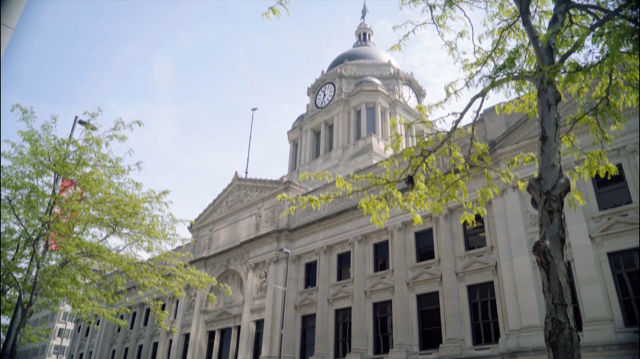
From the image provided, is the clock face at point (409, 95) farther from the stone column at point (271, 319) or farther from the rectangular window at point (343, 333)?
the rectangular window at point (343, 333)

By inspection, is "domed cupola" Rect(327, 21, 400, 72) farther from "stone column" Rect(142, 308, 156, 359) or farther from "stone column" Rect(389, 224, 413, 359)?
"stone column" Rect(142, 308, 156, 359)

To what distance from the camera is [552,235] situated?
768 centimetres

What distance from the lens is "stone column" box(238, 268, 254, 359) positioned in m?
29.0

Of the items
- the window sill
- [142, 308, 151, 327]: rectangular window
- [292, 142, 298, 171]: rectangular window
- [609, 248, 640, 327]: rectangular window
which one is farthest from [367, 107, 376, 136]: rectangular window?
[609, 248, 640, 327]: rectangular window

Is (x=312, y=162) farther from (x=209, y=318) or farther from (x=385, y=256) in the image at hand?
(x=385, y=256)

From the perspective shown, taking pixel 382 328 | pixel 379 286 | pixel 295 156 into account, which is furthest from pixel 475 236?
pixel 295 156

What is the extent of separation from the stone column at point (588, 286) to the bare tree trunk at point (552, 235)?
794 centimetres

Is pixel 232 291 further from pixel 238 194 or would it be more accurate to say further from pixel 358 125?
pixel 358 125

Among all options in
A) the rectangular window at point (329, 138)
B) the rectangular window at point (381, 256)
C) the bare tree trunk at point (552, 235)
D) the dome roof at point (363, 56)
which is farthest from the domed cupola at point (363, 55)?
the bare tree trunk at point (552, 235)

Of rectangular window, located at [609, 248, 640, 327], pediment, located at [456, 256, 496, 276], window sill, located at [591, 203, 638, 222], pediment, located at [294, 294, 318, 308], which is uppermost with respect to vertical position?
window sill, located at [591, 203, 638, 222]

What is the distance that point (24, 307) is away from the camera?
1477 cm

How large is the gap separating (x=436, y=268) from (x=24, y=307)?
16.9m

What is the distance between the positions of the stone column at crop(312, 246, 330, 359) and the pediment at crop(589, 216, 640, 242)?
14303 mm

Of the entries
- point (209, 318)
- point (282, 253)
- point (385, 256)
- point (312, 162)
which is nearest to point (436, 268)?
point (385, 256)
